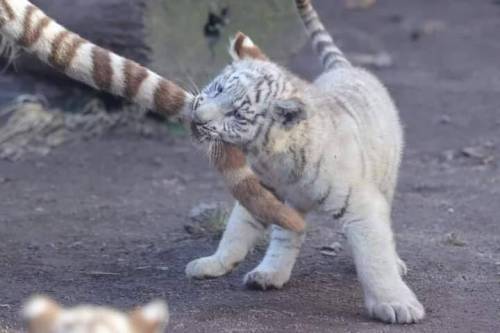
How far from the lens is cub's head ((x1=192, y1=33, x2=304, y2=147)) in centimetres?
496

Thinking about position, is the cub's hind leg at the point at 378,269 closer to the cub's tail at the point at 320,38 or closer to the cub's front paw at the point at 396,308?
the cub's front paw at the point at 396,308

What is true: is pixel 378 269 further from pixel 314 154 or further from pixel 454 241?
pixel 454 241

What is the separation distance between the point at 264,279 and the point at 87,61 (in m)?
1.22

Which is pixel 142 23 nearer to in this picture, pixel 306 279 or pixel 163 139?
pixel 163 139

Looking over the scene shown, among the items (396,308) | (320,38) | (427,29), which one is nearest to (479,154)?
(320,38)

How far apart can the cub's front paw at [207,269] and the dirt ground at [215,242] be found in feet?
0.14

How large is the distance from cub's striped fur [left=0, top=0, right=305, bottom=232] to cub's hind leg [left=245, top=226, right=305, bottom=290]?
1.56 ft

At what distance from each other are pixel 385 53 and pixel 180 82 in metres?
3.69

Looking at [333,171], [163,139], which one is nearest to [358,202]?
[333,171]

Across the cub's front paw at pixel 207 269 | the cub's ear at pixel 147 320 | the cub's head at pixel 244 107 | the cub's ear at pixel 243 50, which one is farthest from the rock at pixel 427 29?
the cub's ear at pixel 147 320

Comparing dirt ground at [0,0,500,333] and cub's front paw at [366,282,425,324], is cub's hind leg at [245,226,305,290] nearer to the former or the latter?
dirt ground at [0,0,500,333]

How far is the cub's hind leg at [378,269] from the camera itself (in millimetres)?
4949

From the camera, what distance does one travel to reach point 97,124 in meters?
8.52

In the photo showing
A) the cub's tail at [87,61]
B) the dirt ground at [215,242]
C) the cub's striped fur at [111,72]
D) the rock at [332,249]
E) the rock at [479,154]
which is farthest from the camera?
the rock at [479,154]
